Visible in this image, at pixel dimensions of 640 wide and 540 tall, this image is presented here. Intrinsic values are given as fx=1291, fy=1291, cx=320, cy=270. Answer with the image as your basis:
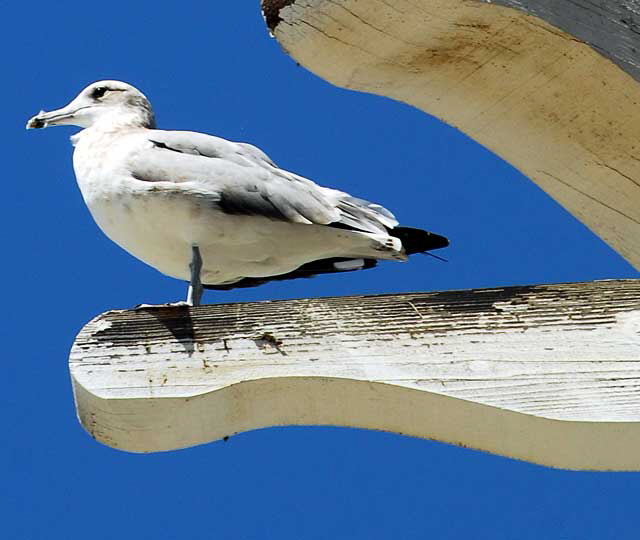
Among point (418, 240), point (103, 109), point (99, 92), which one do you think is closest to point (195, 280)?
point (418, 240)

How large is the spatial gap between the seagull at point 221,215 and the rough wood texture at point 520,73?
963 mm

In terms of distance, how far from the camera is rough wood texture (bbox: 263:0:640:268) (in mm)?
2062

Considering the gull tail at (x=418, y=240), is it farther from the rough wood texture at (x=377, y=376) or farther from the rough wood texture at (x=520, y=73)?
the rough wood texture at (x=377, y=376)

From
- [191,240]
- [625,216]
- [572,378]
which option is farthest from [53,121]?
[572,378]

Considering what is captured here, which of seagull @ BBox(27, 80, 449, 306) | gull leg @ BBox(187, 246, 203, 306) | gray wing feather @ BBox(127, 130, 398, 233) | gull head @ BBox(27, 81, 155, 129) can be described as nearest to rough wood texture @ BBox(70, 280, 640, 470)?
gull leg @ BBox(187, 246, 203, 306)

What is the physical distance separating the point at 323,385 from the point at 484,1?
0.68 m

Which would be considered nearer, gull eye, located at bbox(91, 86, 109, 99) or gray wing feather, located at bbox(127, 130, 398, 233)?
gray wing feather, located at bbox(127, 130, 398, 233)

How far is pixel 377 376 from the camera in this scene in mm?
1908

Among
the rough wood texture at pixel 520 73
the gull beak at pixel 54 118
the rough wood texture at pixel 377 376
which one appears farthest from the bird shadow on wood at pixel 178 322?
the gull beak at pixel 54 118

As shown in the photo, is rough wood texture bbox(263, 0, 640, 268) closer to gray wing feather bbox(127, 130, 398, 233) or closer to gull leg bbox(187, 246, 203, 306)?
gull leg bbox(187, 246, 203, 306)

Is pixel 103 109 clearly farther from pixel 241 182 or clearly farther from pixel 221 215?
pixel 221 215

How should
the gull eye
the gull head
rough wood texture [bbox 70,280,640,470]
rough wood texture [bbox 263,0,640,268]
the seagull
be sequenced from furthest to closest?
the gull eye < the gull head < the seagull < rough wood texture [bbox 263,0,640,268] < rough wood texture [bbox 70,280,640,470]

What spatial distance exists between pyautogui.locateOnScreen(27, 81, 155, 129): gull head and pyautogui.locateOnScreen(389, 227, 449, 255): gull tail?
100 centimetres

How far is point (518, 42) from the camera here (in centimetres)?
216
